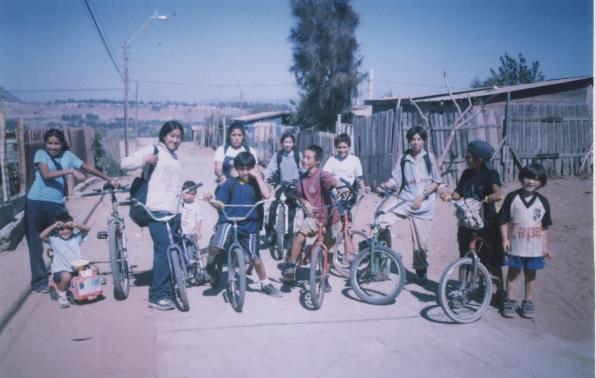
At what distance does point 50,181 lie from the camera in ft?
16.4

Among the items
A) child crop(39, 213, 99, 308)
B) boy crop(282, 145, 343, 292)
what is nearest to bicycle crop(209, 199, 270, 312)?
boy crop(282, 145, 343, 292)

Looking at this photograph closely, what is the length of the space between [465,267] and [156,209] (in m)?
3.23

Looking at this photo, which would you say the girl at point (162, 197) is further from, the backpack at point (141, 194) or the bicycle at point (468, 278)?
the bicycle at point (468, 278)

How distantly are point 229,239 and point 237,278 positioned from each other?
0.43 meters

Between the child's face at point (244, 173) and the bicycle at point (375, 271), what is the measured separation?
148 centimetres

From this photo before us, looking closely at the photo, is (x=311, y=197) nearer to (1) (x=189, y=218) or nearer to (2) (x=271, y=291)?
(2) (x=271, y=291)

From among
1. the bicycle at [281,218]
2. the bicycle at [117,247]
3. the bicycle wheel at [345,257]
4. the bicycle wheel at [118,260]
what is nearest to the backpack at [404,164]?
the bicycle wheel at [345,257]

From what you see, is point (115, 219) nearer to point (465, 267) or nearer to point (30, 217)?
point (30, 217)

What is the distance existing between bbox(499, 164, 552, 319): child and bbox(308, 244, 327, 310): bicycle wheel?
1.87 m

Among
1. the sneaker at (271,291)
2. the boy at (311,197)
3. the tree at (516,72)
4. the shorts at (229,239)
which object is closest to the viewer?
the shorts at (229,239)

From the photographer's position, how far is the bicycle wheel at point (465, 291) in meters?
4.49

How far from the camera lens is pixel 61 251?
4859 mm

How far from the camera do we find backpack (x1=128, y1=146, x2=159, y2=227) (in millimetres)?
4727

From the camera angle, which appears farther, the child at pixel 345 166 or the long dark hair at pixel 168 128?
the child at pixel 345 166
